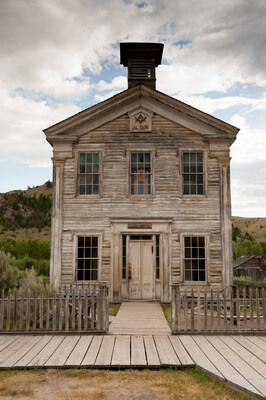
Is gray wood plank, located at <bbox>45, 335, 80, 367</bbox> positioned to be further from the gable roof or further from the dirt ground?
the gable roof

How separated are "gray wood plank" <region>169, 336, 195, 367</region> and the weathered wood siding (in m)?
6.13

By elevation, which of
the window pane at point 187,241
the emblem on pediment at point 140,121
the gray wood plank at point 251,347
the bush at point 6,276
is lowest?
the gray wood plank at point 251,347

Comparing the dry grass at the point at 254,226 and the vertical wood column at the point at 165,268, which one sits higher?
the dry grass at the point at 254,226

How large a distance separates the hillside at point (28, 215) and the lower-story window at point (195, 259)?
4461 centimetres

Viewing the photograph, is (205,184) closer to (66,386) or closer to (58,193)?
(58,193)

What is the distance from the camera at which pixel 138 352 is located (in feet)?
21.9

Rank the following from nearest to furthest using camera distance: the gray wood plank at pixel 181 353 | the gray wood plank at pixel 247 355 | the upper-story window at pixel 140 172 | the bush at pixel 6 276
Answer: the gray wood plank at pixel 247 355
the gray wood plank at pixel 181 353
the bush at pixel 6 276
the upper-story window at pixel 140 172

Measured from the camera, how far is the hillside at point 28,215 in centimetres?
5803

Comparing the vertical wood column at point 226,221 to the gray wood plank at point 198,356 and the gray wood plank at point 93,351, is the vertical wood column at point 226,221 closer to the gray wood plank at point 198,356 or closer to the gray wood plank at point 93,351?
the gray wood plank at point 198,356

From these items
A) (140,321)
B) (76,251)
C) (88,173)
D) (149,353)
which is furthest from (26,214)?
(149,353)

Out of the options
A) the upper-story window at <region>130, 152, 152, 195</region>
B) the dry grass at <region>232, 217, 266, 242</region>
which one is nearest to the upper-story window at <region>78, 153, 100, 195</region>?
the upper-story window at <region>130, 152, 152, 195</region>

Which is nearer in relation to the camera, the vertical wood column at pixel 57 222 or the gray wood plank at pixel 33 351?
the gray wood plank at pixel 33 351

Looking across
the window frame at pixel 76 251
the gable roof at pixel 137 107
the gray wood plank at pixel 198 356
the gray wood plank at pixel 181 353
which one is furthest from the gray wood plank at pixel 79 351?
the gable roof at pixel 137 107

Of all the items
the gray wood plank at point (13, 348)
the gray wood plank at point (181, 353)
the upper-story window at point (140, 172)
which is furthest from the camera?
the upper-story window at point (140, 172)
